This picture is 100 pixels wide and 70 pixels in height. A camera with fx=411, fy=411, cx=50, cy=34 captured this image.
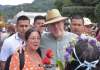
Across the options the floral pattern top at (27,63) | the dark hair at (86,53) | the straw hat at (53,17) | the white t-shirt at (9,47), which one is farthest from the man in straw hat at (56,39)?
the dark hair at (86,53)

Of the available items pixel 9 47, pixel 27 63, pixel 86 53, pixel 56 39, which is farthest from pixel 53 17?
pixel 86 53

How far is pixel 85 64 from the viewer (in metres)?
2.92

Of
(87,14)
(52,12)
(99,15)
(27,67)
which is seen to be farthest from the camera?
(87,14)

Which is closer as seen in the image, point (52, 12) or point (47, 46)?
point (47, 46)

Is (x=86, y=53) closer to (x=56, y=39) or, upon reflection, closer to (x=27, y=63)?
(x=27, y=63)

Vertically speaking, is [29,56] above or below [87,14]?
above

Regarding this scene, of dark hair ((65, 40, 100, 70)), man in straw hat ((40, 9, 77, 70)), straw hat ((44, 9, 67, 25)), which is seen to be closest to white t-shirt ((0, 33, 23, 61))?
straw hat ((44, 9, 67, 25))

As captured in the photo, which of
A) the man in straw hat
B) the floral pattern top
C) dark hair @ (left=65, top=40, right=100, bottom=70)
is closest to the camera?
dark hair @ (left=65, top=40, right=100, bottom=70)

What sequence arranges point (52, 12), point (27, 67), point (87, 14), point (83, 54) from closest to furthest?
point (83, 54) < point (27, 67) < point (52, 12) < point (87, 14)

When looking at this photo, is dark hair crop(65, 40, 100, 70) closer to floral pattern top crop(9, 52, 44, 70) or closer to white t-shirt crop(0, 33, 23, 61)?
floral pattern top crop(9, 52, 44, 70)

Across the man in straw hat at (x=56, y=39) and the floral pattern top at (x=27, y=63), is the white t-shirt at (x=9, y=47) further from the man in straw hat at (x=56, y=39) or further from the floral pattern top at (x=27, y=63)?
the floral pattern top at (x=27, y=63)

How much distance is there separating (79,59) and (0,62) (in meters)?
4.05

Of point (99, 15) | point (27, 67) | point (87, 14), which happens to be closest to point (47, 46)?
point (27, 67)

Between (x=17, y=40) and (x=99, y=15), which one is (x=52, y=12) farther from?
(x=99, y=15)
